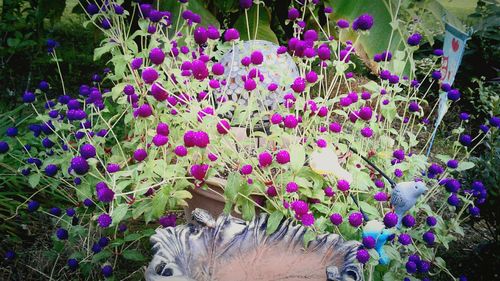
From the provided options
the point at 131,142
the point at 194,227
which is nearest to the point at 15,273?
the point at 131,142

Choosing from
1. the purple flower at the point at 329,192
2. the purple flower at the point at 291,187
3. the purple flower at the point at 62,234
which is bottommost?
the purple flower at the point at 62,234

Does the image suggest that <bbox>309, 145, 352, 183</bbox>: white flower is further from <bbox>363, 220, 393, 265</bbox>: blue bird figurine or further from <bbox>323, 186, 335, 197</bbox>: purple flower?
<bbox>363, 220, 393, 265</bbox>: blue bird figurine

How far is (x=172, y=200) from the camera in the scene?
156cm

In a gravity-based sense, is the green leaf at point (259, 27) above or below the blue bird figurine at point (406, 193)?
below

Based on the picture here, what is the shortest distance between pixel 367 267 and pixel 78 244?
1.19 meters

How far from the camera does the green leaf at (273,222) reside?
1273 mm

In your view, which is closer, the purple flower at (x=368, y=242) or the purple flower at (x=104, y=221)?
the purple flower at (x=368, y=242)

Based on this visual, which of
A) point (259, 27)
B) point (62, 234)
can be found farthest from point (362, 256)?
point (259, 27)

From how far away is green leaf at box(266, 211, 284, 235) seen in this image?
Answer: 4.18 feet

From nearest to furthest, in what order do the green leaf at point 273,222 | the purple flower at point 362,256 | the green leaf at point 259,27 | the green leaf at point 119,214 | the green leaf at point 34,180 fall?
the purple flower at point 362,256, the green leaf at point 273,222, the green leaf at point 119,214, the green leaf at point 34,180, the green leaf at point 259,27

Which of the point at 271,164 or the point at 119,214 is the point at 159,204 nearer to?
the point at 119,214

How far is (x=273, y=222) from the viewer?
1.33 metres

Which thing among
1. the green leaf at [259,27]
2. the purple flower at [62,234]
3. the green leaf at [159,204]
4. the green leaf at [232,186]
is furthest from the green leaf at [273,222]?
the green leaf at [259,27]

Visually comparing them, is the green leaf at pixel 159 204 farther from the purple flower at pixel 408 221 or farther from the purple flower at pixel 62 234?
the purple flower at pixel 408 221
